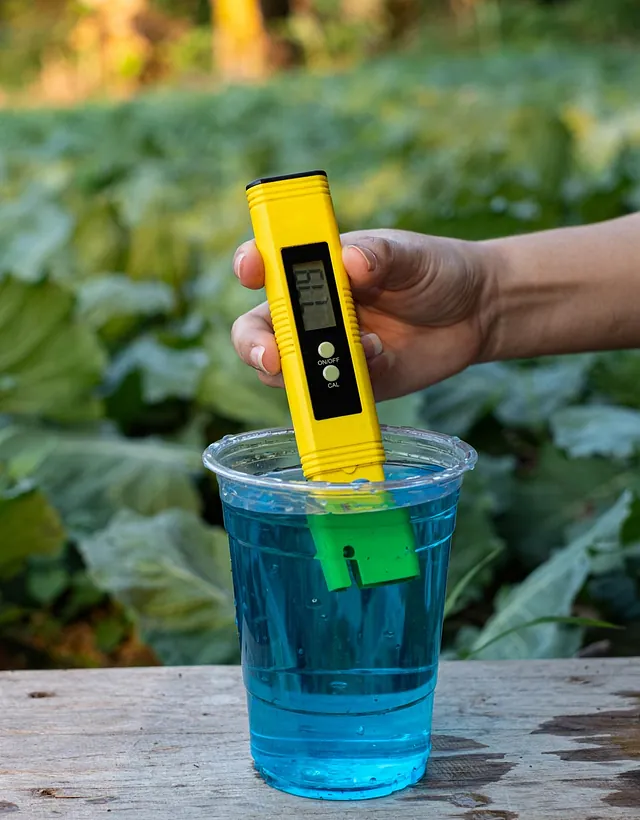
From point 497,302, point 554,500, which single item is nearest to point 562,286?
point 497,302

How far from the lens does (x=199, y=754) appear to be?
130 centimetres

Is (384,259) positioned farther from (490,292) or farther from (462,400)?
(462,400)

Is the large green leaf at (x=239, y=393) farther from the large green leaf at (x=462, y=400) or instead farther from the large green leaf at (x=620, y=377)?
the large green leaf at (x=620, y=377)

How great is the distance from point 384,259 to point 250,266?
0.20 meters

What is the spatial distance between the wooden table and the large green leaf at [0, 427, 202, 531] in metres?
1.10

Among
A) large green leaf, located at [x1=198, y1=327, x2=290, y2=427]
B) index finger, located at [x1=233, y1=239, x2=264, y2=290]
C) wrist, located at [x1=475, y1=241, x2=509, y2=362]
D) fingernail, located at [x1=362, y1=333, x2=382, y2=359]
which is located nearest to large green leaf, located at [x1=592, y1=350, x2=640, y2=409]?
large green leaf, located at [x1=198, y1=327, x2=290, y2=427]

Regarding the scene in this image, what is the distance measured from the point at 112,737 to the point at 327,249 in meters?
0.61

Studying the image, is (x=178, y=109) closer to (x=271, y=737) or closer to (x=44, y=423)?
(x=44, y=423)

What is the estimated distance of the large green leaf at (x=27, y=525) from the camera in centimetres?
205

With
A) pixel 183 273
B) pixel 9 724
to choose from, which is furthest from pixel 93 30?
pixel 9 724

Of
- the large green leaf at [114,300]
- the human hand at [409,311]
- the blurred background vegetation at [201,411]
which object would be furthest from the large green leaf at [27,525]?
the large green leaf at [114,300]

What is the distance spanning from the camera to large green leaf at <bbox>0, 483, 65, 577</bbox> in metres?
2.05

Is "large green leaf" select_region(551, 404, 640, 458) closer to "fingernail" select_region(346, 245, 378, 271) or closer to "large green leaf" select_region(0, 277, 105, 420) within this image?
"large green leaf" select_region(0, 277, 105, 420)

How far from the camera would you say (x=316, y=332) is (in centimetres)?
115
